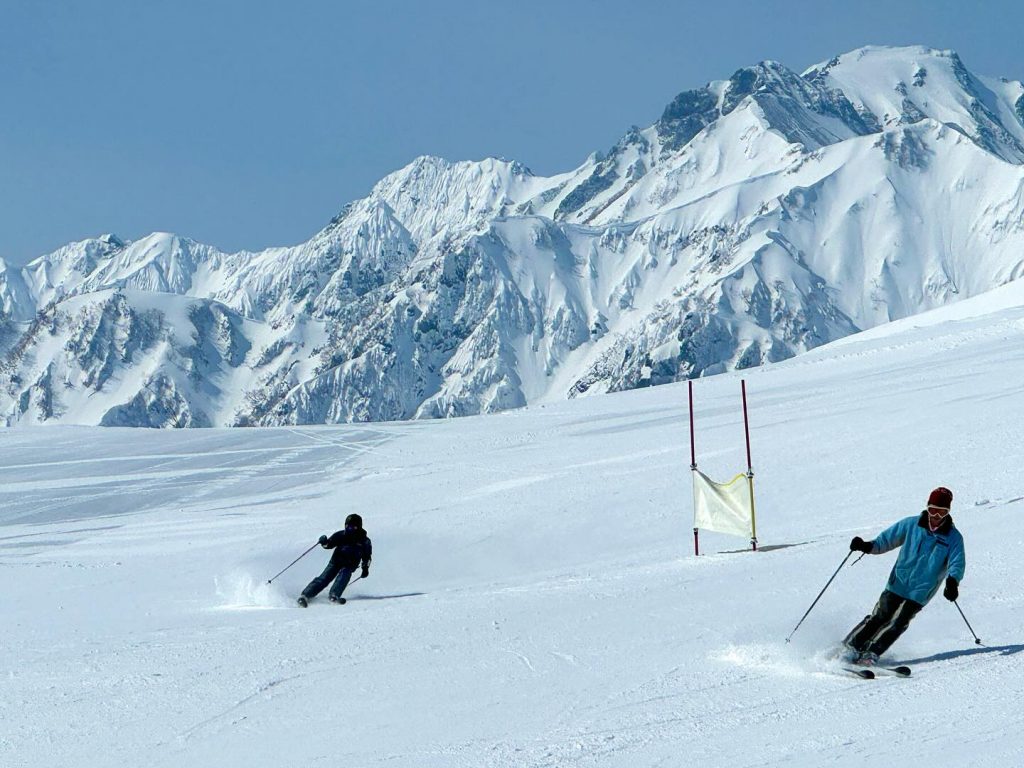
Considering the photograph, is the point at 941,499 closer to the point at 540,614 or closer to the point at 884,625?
the point at 884,625

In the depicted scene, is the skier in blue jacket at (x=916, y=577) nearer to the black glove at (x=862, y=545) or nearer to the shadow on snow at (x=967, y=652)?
the black glove at (x=862, y=545)

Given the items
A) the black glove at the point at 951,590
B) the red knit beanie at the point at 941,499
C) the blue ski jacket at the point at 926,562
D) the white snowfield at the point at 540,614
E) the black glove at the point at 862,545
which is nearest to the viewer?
the white snowfield at the point at 540,614

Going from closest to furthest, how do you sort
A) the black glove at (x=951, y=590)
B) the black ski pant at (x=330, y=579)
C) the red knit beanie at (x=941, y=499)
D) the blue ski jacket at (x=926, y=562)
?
1. the black glove at (x=951, y=590)
2. the red knit beanie at (x=941, y=499)
3. the blue ski jacket at (x=926, y=562)
4. the black ski pant at (x=330, y=579)

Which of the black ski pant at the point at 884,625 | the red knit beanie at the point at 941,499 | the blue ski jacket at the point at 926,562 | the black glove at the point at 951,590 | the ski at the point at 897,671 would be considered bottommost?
the ski at the point at 897,671

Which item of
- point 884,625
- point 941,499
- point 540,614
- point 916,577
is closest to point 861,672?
point 884,625

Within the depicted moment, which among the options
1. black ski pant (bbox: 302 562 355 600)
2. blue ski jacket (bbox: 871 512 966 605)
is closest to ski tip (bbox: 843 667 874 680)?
blue ski jacket (bbox: 871 512 966 605)

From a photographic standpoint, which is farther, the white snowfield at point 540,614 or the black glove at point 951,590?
the black glove at point 951,590

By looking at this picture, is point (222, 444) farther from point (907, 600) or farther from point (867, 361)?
point (907, 600)

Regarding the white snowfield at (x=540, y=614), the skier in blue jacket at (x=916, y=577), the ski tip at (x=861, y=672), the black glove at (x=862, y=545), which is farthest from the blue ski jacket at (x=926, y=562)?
the ski tip at (x=861, y=672)

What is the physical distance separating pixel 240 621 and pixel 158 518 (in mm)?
13868

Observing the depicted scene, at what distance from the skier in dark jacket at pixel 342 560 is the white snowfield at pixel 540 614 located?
8.9 inches

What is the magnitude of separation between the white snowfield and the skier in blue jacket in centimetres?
34

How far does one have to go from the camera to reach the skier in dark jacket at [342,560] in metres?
13.0

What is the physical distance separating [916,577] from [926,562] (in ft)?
0.46
